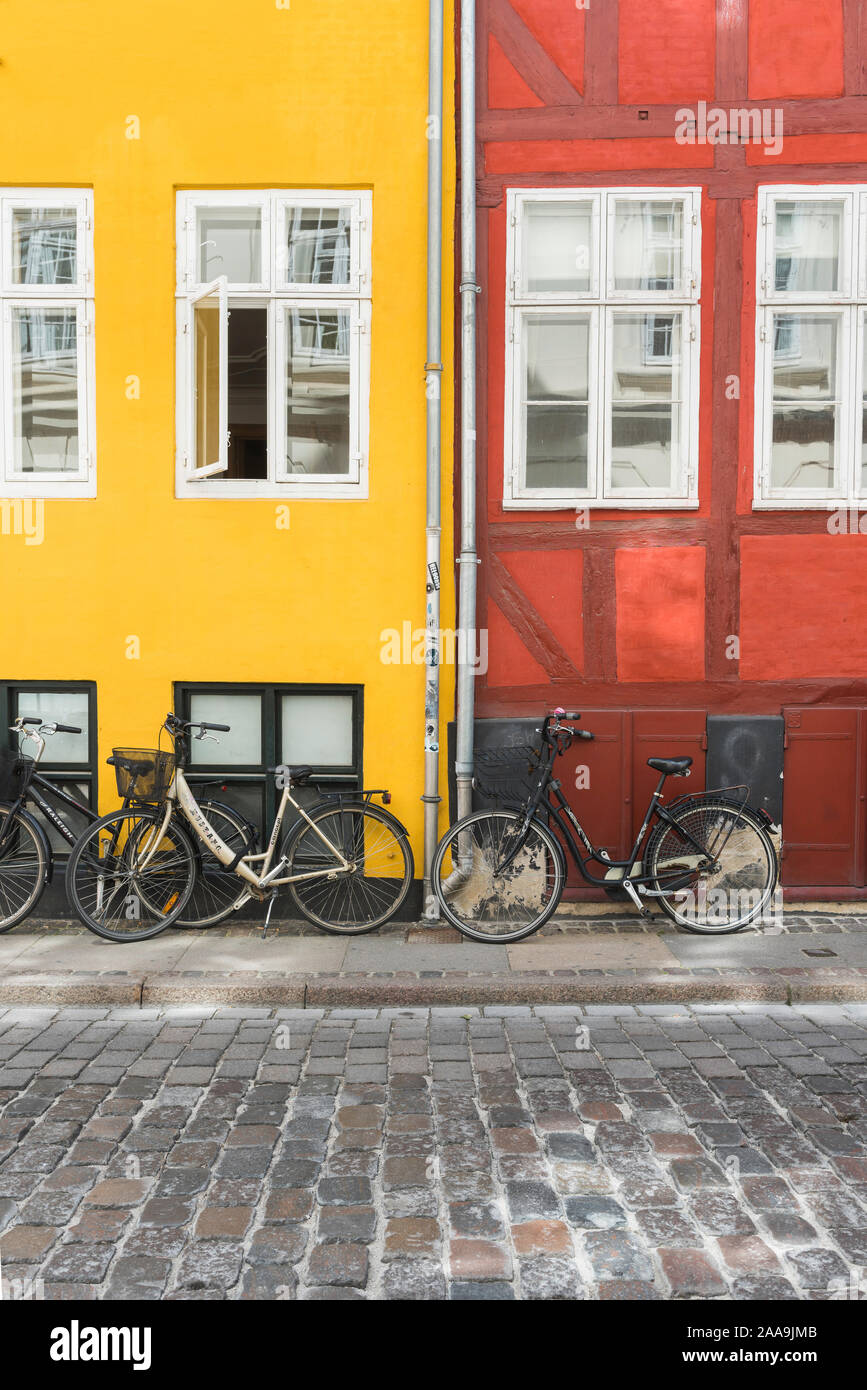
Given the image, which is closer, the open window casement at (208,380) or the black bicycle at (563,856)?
the black bicycle at (563,856)

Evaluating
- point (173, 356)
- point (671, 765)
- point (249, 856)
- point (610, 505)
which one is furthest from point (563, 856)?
point (173, 356)

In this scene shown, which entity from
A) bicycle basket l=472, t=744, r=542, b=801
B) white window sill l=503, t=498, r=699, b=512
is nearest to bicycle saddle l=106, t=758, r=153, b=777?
bicycle basket l=472, t=744, r=542, b=801

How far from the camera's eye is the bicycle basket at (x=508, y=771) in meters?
6.67

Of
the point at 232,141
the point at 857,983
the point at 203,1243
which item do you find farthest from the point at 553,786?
the point at 232,141

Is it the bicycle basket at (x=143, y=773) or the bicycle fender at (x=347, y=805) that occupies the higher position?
the bicycle basket at (x=143, y=773)

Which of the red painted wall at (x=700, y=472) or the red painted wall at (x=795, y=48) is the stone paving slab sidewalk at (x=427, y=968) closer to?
the red painted wall at (x=700, y=472)

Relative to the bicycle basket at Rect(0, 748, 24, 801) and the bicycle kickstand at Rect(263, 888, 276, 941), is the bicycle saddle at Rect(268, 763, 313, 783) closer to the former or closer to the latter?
the bicycle kickstand at Rect(263, 888, 276, 941)

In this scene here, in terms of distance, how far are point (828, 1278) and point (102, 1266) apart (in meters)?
2.04

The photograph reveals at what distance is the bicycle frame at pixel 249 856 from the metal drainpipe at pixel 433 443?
25.8 inches

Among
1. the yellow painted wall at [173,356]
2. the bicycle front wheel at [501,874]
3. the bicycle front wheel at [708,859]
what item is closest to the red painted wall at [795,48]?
the yellow painted wall at [173,356]

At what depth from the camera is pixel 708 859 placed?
668 centimetres

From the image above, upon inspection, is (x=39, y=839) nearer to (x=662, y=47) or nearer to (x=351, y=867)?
(x=351, y=867)

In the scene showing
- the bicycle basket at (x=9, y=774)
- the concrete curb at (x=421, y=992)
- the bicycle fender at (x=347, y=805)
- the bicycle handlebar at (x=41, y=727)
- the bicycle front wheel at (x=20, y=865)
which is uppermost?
the bicycle handlebar at (x=41, y=727)

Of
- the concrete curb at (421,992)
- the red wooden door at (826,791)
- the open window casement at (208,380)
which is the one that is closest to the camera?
the concrete curb at (421,992)
